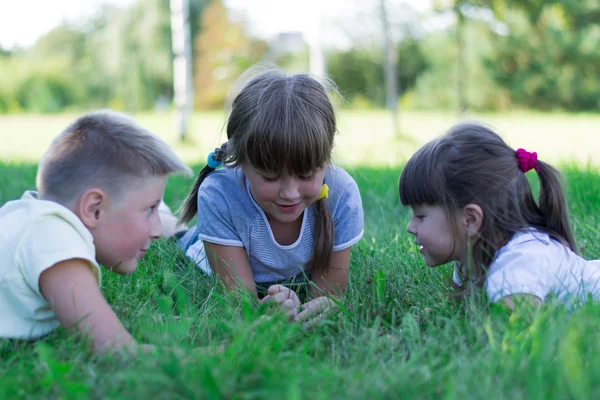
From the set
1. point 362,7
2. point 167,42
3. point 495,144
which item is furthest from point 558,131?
point 167,42

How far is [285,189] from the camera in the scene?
245cm

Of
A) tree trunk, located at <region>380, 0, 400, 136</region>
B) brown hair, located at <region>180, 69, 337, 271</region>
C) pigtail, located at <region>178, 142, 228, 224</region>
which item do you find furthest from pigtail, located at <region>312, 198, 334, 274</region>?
tree trunk, located at <region>380, 0, 400, 136</region>

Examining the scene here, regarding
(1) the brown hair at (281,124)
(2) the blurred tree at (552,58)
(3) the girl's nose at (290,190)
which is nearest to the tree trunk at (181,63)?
(1) the brown hair at (281,124)

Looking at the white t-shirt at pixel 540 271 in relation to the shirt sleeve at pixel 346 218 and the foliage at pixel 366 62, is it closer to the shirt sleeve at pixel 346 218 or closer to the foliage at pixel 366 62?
the shirt sleeve at pixel 346 218

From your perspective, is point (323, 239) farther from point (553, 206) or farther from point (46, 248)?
point (46, 248)

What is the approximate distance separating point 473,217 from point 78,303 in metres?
1.44

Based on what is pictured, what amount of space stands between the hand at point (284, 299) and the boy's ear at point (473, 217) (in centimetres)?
72

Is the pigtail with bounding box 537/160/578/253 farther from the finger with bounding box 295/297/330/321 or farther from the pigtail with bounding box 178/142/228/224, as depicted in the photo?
the pigtail with bounding box 178/142/228/224

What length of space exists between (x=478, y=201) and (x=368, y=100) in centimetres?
2975

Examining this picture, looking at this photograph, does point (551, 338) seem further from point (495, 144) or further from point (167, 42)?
point (167, 42)

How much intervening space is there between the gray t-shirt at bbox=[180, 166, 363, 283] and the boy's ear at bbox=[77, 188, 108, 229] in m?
0.80

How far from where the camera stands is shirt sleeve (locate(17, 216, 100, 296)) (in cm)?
179

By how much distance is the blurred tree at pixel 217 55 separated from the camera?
3338 centimetres

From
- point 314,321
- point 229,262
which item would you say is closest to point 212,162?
point 229,262
